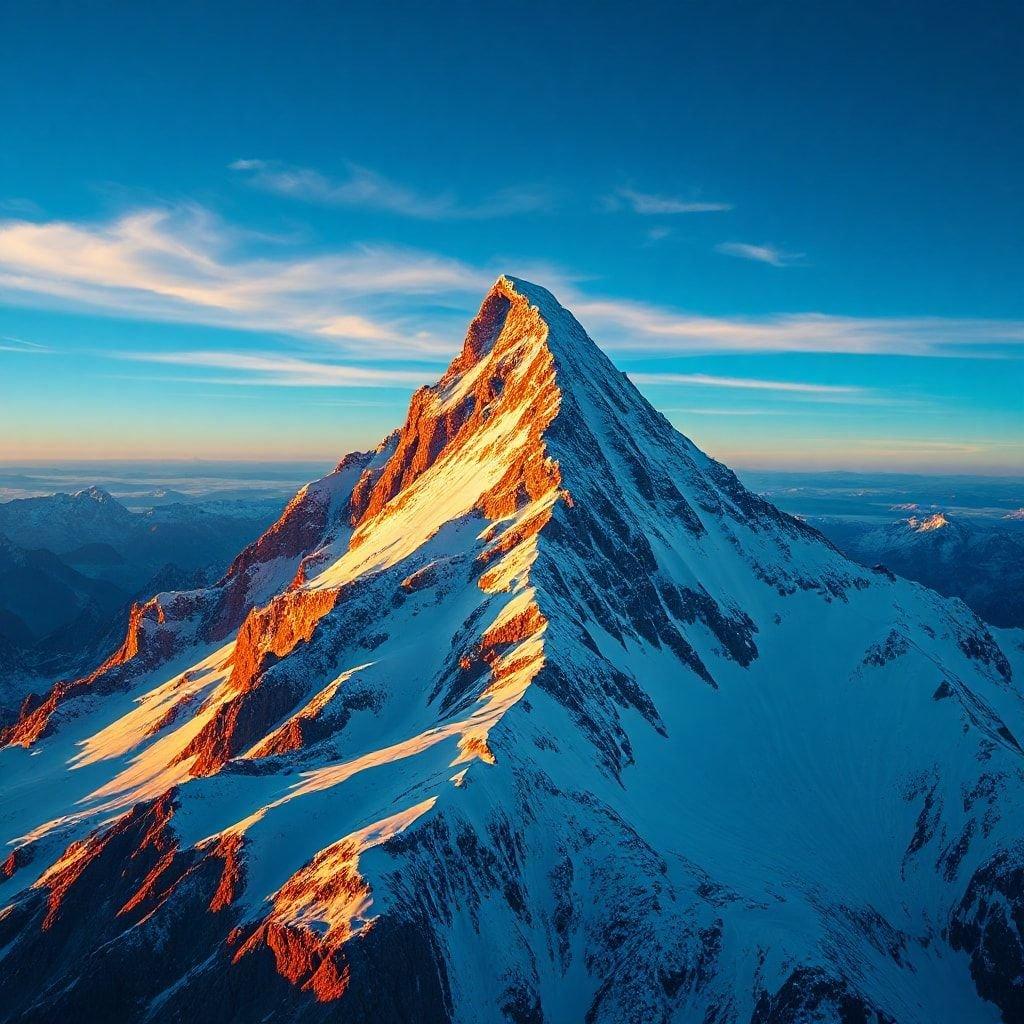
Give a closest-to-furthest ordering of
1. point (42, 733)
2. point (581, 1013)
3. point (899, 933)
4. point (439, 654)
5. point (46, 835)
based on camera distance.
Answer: point (581, 1013) < point (899, 933) < point (46, 835) < point (439, 654) < point (42, 733)

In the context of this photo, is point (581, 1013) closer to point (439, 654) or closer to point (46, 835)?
point (439, 654)

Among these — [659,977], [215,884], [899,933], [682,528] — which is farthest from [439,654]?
[682,528]

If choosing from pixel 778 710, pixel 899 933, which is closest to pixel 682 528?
pixel 778 710

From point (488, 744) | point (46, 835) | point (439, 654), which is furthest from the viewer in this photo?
point (439, 654)

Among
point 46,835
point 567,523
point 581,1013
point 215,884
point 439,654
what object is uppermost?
point 567,523

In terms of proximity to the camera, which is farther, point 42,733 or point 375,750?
point 42,733

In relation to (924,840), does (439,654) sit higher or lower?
higher
